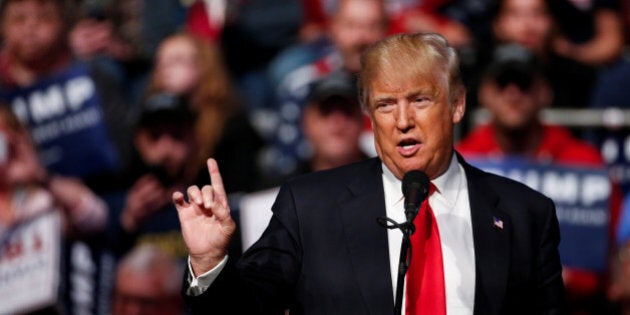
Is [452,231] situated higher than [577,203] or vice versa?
[452,231]

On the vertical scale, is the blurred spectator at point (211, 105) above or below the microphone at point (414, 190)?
below

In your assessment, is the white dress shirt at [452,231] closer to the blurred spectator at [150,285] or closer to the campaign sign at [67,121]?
the blurred spectator at [150,285]

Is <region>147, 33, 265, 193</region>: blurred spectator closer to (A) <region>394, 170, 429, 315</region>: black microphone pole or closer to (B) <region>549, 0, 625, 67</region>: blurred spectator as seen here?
(B) <region>549, 0, 625, 67</region>: blurred spectator

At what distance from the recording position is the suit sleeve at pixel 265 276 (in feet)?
9.79

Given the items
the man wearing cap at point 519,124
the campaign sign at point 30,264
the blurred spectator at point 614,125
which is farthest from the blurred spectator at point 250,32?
the blurred spectator at point 614,125

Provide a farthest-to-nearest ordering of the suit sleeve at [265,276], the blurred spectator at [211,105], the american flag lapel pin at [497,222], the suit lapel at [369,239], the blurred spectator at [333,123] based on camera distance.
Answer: the blurred spectator at [211,105], the blurred spectator at [333,123], the american flag lapel pin at [497,222], the suit lapel at [369,239], the suit sleeve at [265,276]

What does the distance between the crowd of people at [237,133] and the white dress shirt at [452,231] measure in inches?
90.1

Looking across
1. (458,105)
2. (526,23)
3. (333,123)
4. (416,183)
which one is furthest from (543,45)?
(416,183)

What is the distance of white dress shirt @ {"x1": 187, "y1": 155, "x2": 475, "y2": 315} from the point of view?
124 inches

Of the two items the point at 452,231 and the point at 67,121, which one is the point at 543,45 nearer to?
the point at 67,121

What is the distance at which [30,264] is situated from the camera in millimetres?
5988

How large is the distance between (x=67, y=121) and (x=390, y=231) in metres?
3.40

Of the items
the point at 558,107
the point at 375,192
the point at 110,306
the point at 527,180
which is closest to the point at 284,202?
the point at 375,192

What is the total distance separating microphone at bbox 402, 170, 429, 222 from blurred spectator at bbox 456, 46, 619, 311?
2.68 metres
